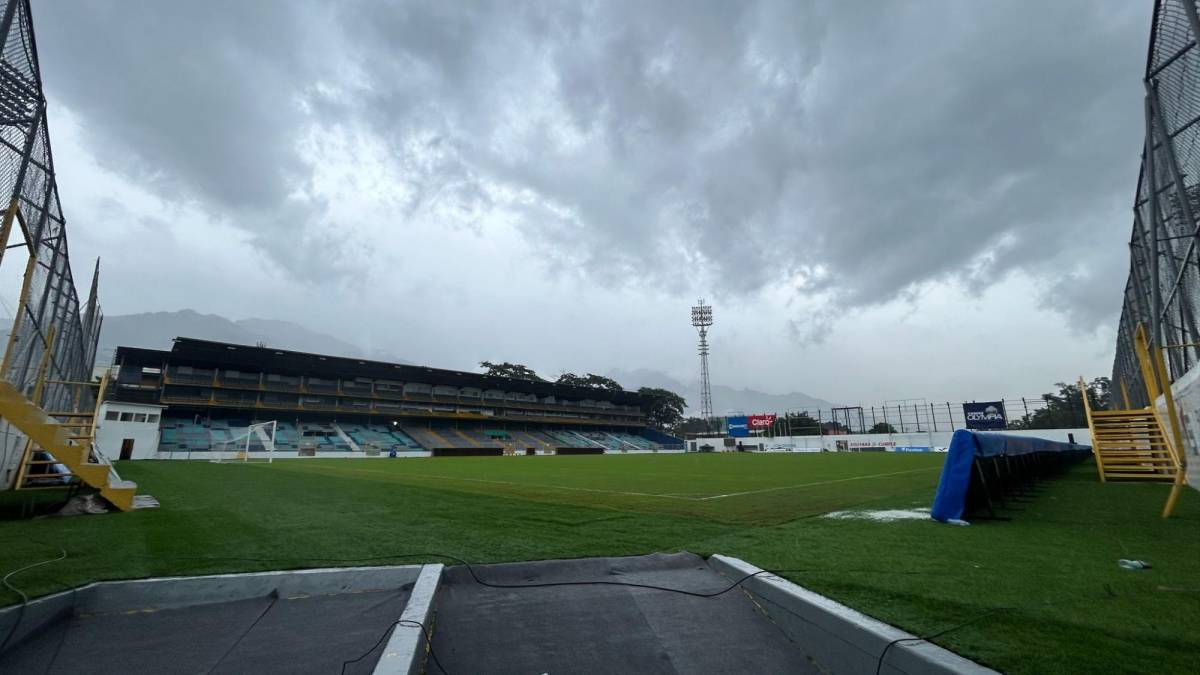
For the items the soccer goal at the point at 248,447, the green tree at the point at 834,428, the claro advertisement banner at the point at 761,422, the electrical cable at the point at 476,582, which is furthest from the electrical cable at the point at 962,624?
the green tree at the point at 834,428

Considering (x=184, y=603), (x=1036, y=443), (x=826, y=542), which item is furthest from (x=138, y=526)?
(x=1036, y=443)

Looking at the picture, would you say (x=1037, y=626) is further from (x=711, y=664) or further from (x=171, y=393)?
(x=171, y=393)

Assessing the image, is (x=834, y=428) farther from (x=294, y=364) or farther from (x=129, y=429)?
(x=129, y=429)

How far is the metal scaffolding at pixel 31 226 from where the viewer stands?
543 cm

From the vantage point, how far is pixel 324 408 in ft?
156

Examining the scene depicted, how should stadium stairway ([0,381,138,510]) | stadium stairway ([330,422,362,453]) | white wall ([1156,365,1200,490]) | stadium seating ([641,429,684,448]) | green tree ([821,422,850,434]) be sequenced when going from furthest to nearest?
stadium seating ([641,429,684,448]) → green tree ([821,422,850,434]) → stadium stairway ([330,422,362,453]) → white wall ([1156,365,1200,490]) → stadium stairway ([0,381,138,510])

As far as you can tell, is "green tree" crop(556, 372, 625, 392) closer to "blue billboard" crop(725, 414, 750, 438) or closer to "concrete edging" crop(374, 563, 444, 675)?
"blue billboard" crop(725, 414, 750, 438)

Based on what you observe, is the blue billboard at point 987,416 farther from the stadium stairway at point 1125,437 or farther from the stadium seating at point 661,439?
the stadium stairway at point 1125,437

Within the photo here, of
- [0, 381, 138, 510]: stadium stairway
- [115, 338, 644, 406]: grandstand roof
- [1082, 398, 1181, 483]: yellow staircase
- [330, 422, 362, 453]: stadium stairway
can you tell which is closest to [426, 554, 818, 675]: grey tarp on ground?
[0, 381, 138, 510]: stadium stairway

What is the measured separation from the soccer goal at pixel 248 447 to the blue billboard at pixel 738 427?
47.4 m

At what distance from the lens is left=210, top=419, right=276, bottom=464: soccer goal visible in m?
33.6

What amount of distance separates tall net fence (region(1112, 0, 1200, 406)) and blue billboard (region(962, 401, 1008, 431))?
145ft

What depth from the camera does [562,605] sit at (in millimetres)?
3328

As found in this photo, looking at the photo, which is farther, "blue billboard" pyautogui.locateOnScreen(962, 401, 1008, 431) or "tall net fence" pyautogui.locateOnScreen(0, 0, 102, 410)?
"blue billboard" pyautogui.locateOnScreen(962, 401, 1008, 431)
